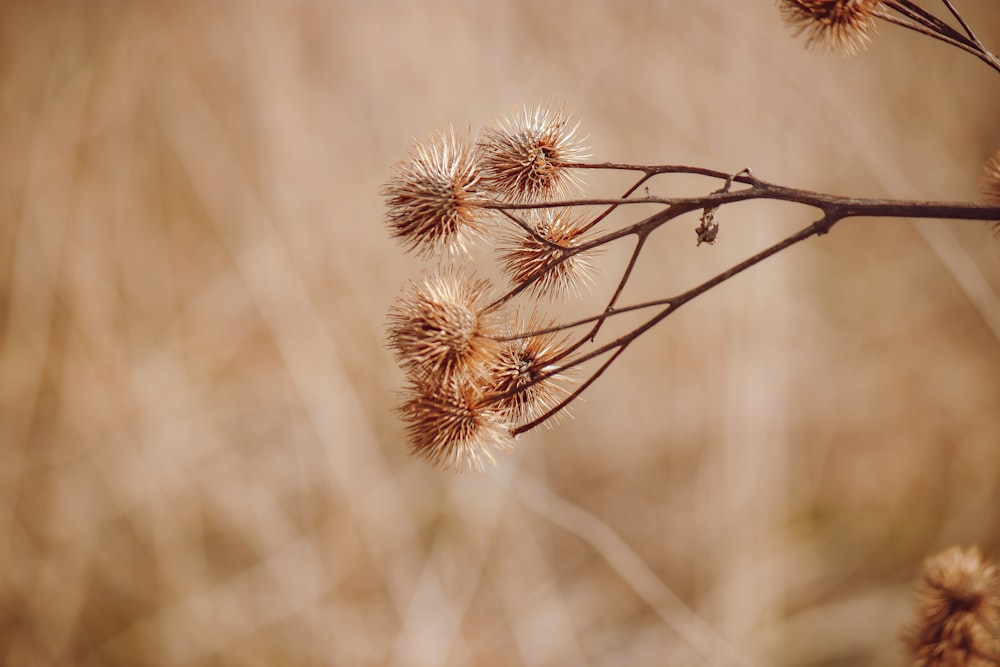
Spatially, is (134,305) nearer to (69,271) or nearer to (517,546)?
(69,271)

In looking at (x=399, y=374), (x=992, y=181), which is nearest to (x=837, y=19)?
(x=992, y=181)

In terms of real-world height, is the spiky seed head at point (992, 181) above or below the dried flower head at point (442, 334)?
below

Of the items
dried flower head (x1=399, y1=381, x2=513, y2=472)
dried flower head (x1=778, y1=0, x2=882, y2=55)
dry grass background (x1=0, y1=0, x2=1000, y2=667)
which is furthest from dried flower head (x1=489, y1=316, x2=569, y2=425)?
dry grass background (x1=0, y1=0, x2=1000, y2=667)

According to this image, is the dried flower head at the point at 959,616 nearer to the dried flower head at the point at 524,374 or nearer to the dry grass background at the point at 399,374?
the dried flower head at the point at 524,374

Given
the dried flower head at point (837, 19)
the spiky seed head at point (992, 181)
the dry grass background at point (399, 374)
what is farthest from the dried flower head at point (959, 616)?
the dry grass background at point (399, 374)

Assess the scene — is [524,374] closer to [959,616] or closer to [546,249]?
[546,249]

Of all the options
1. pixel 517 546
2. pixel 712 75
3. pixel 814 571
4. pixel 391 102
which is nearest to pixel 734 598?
pixel 814 571
